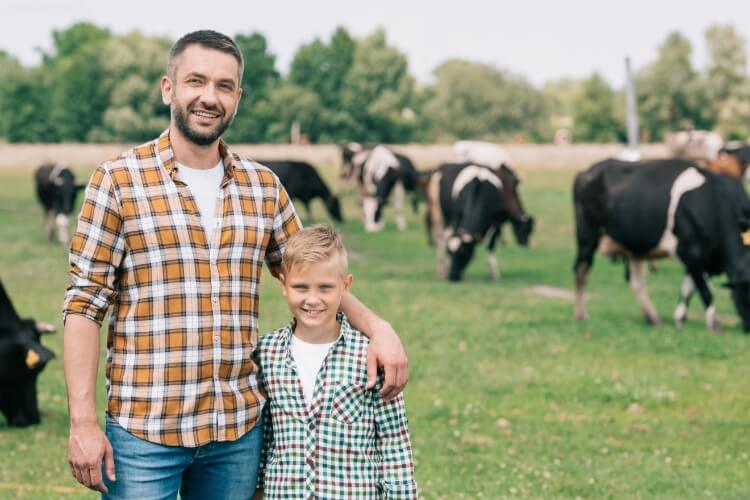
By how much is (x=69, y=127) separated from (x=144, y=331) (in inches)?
3291

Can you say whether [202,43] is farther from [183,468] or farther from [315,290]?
[183,468]

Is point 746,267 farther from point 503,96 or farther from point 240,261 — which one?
point 503,96

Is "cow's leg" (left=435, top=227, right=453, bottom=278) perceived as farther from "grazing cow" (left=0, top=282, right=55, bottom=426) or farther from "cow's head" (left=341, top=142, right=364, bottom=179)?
"cow's head" (left=341, top=142, right=364, bottom=179)

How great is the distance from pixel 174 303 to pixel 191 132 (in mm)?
542

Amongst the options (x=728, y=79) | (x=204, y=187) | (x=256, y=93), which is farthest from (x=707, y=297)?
(x=728, y=79)

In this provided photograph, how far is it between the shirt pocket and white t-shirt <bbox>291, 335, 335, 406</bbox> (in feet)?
0.29

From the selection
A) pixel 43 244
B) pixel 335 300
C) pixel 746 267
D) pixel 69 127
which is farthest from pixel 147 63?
pixel 335 300

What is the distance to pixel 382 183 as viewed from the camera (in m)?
29.2

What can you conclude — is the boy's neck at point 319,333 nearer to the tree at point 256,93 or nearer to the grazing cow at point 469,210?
the grazing cow at point 469,210

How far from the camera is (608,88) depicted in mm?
87438

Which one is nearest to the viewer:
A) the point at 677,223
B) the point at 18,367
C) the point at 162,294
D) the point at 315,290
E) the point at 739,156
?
the point at 162,294

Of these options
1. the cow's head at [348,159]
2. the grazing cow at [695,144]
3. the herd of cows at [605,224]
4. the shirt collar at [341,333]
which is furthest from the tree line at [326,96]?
the shirt collar at [341,333]

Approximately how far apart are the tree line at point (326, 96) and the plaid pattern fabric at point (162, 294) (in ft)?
240

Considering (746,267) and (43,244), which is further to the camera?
(43,244)
